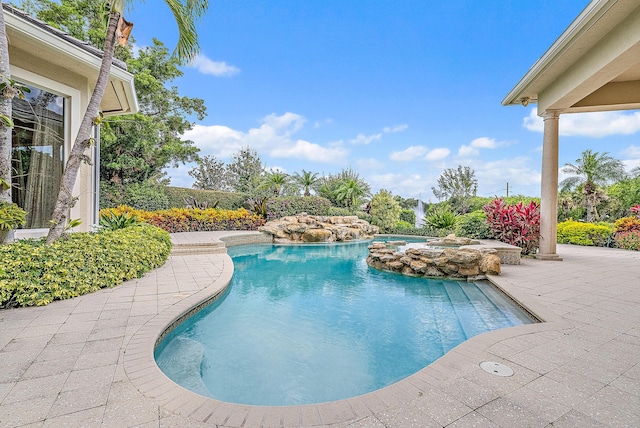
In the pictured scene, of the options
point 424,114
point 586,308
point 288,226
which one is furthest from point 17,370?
point 424,114

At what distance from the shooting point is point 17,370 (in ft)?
7.63

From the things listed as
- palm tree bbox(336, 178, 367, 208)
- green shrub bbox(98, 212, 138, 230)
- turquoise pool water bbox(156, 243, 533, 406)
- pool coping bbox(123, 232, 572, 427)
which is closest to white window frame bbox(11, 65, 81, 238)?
green shrub bbox(98, 212, 138, 230)

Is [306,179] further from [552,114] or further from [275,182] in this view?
[552,114]

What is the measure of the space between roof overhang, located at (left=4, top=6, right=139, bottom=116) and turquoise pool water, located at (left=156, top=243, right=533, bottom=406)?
4762 millimetres

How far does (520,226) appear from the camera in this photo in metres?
8.43

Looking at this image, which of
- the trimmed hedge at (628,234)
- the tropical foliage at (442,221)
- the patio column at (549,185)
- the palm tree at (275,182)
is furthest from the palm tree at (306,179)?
the trimmed hedge at (628,234)

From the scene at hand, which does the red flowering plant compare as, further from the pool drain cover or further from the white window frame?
the white window frame

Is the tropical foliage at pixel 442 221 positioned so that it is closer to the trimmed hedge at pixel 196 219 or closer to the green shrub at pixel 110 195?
the trimmed hedge at pixel 196 219

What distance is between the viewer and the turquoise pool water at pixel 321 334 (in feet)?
9.29

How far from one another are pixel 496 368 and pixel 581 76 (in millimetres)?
6507

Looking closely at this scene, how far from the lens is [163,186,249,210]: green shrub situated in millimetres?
15383

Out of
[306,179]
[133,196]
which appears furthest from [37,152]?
[306,179]

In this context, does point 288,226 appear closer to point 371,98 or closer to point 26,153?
point 26,153

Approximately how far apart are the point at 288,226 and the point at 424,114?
1291 centimetres
